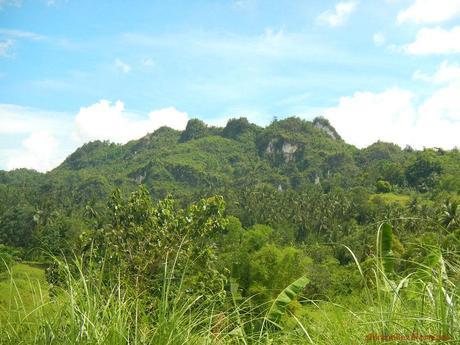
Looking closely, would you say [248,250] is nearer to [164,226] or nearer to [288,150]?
[164,226]

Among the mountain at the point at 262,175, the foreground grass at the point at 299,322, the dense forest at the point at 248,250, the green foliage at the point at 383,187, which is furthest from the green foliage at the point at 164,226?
the green foliage at the point at 383,187

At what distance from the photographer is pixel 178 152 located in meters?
200

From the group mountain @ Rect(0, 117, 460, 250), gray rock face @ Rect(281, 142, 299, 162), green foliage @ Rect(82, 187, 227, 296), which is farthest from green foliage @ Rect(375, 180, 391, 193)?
gray rock face @ Rect(281, 142, 299, 162)

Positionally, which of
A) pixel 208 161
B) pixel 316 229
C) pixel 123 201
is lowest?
pixel 316 229

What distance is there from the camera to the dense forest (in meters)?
2.29

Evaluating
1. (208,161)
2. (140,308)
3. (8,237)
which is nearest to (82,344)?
(140,308)

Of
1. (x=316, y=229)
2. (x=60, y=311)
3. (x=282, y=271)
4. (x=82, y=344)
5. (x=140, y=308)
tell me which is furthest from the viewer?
(x=316, y=229)

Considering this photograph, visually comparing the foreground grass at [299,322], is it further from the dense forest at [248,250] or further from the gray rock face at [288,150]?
the gray rock face at [288,150]

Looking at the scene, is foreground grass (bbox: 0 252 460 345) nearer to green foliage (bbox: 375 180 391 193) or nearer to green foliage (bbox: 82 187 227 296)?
green foliage (bbox: 82 187 227 296)

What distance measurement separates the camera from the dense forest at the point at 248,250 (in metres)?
2.29

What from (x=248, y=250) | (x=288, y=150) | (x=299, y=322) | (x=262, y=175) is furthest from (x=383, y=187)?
(x=288, y=150)

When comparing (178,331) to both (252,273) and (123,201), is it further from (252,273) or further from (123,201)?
(252,273)

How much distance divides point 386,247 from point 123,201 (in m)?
9.65

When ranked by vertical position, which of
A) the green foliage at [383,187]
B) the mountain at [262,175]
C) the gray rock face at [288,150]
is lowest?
the green foliage at [383,187]
